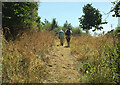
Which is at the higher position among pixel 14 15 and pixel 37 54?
pixel 14 15

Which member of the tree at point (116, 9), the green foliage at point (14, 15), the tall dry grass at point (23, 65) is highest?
the green foliage at point (14, 15)

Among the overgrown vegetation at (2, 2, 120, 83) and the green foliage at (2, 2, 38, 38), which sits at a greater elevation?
the green foliage at (2, 2, 38, 38)

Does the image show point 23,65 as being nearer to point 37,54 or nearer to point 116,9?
point 37,54

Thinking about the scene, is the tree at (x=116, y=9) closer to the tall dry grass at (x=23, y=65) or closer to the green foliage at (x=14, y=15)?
the tall dry grass at (x=23, y=65)

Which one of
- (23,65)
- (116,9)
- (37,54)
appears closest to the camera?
(116,9)

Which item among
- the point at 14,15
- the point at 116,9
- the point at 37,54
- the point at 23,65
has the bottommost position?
the point at 23,65

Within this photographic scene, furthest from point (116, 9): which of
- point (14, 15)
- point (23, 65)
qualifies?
point (14, 15)

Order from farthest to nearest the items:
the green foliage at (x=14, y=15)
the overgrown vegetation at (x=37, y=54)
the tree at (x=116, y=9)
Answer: the green foliage at (x=14, y=15) → the overgrown vegetation at (x=37, y=54) → the tree at (x=116, y=9)

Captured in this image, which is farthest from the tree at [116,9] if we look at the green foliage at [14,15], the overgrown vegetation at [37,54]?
the green foliage at [14,15]

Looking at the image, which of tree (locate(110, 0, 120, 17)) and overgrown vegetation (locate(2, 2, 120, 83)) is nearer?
tree (locate(110, 0, 120, 17))

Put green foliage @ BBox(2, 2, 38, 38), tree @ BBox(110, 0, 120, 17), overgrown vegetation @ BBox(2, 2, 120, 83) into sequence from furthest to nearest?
green foliage @ BBox(2, 2, 38, 38)
overgrown vegetation @ BBox(2, 2, 120, 83)
tree @ BBox(110, 0, 120, 17)

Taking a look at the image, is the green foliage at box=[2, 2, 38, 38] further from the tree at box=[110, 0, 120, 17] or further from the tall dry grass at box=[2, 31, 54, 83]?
the tree at box=[110, 0, 120, 17]

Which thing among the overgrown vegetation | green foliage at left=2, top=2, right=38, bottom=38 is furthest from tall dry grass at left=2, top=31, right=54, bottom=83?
green foliage at left=2, top=2, right=38, bottom=38

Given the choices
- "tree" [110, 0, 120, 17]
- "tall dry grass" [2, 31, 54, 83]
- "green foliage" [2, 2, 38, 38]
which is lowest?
"tall dry grass" [2, 31, 54, 83]
